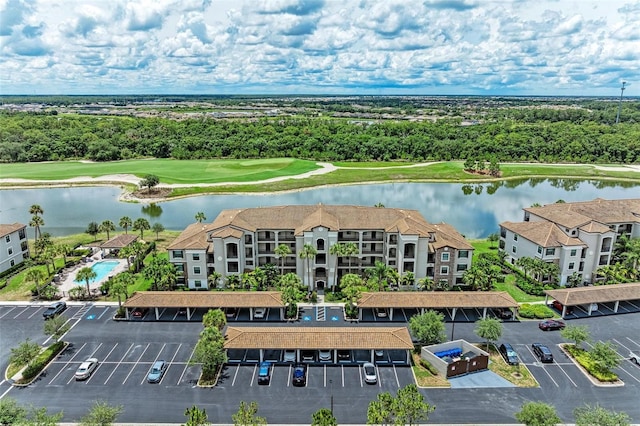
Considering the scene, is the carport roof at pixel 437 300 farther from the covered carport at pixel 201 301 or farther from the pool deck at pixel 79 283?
the pool deck at pixel 79 283

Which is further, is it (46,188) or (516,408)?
(46,188)

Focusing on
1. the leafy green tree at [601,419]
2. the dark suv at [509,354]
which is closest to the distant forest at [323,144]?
the dark suv at [509,354]

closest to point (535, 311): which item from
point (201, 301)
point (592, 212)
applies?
point (592, 212)

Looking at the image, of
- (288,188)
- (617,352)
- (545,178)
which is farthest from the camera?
(545,178)

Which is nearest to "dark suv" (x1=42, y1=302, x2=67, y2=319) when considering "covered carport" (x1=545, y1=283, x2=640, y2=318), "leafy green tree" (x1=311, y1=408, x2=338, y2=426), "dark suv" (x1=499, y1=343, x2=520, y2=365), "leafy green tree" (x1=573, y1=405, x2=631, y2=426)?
"leafy green tree" (x1=311, y1=408, x2=338, y2=426)

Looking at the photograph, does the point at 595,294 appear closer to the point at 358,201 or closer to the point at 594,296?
the point at 594,296

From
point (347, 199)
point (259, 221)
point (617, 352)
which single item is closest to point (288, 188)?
point (347, 199)

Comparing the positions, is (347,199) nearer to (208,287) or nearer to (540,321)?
(208,287)
